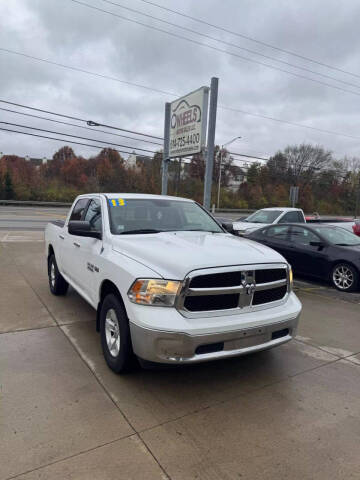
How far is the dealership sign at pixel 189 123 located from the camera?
11.9 meters

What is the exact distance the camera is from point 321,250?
25.6ft

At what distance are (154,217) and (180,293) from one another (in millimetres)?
1692

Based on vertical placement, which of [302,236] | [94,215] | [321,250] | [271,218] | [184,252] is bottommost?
[321,250]

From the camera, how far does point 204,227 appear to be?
4.59 m

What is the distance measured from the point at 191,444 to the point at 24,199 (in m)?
42.1

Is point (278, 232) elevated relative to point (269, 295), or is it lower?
elevated

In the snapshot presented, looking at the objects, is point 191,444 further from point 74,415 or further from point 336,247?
point 336,247

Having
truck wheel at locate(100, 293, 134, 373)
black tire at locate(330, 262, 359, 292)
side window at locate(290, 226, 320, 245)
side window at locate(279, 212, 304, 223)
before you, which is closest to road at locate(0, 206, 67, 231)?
side window at locate(279, 212, 304, 223)

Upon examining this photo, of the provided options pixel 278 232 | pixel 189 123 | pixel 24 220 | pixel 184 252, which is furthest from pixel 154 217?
pixel 24 220

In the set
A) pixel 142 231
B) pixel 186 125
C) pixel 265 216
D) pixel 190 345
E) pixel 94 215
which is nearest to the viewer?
pixel 190 345

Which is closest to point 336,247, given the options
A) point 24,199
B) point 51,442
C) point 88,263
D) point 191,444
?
point 88,263

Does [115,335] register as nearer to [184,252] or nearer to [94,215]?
[184,252]

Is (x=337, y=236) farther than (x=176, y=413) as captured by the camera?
Yes

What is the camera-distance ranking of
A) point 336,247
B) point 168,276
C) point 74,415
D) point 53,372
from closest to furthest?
point 74,415 → point 168,276 → point 53,372 → point 336,247
